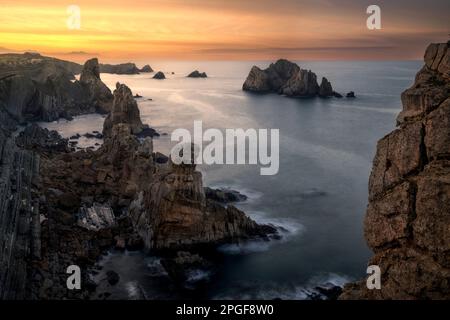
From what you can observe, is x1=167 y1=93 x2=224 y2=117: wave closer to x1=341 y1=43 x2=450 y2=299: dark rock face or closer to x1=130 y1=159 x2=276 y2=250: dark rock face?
x1=130 y1=159 x2=276 y2=250: dark rock face

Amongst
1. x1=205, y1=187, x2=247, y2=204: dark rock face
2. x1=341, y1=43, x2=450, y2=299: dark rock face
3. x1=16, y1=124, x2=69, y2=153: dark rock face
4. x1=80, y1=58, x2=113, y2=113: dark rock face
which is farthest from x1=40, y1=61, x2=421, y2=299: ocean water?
x1=341, y1=43, x2=450, y2=299: dark rock face

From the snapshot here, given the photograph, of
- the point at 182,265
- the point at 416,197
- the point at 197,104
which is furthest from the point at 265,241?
the point at 197,104

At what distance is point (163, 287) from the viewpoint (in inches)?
1455

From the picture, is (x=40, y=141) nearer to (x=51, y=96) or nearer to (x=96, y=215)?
(x=96, y=215)

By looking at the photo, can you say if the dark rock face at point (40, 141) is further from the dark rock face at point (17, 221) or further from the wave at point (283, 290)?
the wave at point (283, 290)

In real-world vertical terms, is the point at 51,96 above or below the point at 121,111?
above

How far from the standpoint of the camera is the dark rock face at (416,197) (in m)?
20.4

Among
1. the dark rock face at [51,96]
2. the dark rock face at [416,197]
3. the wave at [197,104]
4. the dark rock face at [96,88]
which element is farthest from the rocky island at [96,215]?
the wave at [197,104]

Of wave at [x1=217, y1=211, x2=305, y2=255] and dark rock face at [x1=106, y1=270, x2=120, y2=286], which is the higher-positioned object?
wave at [x1=217, y1=211, x2=305, y2=255]

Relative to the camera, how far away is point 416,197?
21125 millimetres

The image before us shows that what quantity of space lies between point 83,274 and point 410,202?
83.3 ft

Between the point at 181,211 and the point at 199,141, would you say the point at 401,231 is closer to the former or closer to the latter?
the point at 181,211

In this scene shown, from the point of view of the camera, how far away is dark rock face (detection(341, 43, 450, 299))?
20359mm

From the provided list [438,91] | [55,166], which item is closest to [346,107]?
[55,166]
